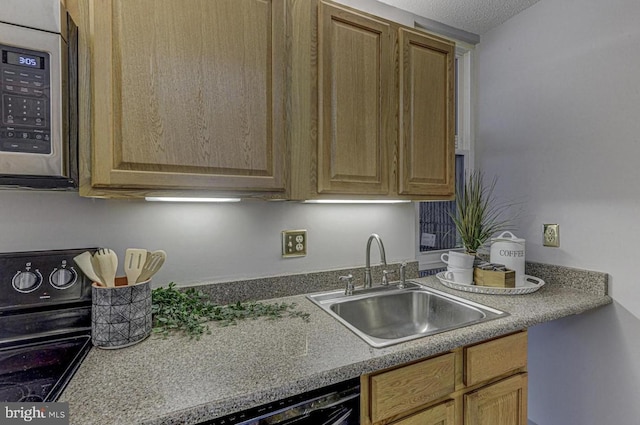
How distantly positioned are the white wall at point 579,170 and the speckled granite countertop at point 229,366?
583mm

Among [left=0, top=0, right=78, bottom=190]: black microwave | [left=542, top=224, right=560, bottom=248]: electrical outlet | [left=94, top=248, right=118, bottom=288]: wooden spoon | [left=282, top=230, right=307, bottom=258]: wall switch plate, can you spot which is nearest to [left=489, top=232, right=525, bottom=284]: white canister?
[left=542, top=224, right=560, bottom=248]: electrical outlet

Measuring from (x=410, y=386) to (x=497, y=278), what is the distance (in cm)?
79

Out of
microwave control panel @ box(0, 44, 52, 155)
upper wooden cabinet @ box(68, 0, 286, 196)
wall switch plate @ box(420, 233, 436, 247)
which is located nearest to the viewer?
microwave control panel @ box(0, 44, 52, 155)

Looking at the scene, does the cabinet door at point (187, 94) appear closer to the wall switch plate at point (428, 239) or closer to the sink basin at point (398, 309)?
the sink basin at point (398, 309)

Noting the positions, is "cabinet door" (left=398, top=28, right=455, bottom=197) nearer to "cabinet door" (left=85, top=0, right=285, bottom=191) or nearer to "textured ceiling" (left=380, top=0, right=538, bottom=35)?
"textured ceiling" (left=380, top=0, right=538, bottom=35)

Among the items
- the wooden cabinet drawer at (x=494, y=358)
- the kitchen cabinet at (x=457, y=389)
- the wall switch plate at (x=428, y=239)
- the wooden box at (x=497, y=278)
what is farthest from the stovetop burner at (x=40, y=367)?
the wall switch plate at (x=428, y=239)

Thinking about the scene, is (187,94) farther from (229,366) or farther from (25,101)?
(229,366)

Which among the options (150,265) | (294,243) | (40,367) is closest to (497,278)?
(294,243)

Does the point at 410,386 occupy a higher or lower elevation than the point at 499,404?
higher

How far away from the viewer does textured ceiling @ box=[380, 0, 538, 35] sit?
1.71 meters

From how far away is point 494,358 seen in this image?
114 centimetres

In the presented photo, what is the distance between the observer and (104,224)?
3.79 feet

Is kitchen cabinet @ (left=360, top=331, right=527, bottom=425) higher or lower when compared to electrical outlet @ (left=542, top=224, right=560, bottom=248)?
lower

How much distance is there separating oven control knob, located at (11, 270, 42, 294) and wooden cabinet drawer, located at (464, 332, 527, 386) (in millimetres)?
1411
